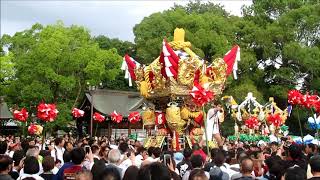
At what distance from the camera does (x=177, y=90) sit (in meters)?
14.2

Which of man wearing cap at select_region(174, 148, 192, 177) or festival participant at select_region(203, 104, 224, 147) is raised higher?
festival participant at select_region(203, 104, 224, 147)

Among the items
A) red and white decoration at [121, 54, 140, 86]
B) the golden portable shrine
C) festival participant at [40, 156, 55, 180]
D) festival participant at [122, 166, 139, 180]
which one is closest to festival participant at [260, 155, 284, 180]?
festival participant at [122, 166, 139, 180]

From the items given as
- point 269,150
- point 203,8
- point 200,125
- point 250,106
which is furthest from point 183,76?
point 203,8

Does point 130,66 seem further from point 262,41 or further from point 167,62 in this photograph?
point 262,41

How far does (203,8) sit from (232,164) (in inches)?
1538

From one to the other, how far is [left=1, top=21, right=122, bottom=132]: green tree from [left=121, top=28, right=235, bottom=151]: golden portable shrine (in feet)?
48.4

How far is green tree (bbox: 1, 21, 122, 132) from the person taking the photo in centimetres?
2908

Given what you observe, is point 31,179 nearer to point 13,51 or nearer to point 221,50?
point 221,50

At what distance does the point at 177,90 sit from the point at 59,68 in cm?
1723

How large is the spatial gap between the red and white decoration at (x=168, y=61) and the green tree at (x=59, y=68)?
53.5 ft

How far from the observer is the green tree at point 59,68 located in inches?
1145

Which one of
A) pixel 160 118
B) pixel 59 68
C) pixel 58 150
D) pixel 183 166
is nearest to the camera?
pixel 183 166

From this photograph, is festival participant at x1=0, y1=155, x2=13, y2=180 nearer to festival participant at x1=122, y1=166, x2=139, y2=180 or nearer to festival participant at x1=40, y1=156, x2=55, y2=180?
festival participant at x1=40, y1=156, x2=55, y2=180

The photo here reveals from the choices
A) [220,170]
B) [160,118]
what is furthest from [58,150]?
[160,118]
